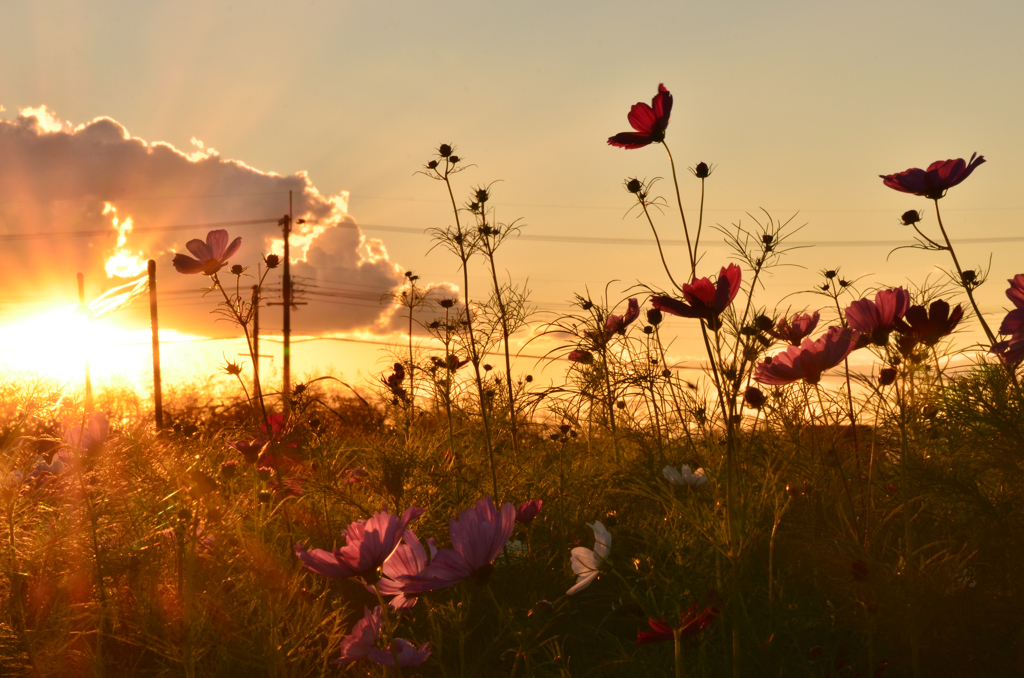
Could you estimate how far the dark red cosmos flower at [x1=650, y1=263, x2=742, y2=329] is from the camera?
43.1 inches

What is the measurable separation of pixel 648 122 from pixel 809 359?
0.70m

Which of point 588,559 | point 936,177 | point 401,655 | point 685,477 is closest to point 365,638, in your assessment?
point 401,655

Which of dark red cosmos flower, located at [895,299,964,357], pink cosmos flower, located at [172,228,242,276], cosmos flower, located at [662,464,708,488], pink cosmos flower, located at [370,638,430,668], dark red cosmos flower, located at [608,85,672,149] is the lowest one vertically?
pink cosmos flower, located at [370,638,430,668]

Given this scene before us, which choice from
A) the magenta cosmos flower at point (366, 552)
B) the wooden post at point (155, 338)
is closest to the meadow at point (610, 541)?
the magenta cosmos flower at point (366, 552)

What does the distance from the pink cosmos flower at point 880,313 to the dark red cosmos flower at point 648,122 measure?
0.60 metres

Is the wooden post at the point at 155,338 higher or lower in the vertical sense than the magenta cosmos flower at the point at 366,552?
higher

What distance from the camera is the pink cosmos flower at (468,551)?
0.96 metres

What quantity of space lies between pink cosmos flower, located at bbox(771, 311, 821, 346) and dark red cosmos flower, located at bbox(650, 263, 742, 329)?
564 mm

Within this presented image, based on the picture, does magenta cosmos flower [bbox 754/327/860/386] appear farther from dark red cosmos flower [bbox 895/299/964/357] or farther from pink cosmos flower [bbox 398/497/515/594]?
pink cosmos flower [bbox 398/497/515/594]

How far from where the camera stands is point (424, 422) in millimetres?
4207

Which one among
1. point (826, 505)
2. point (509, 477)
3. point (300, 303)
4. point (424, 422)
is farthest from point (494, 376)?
point (300, 303)

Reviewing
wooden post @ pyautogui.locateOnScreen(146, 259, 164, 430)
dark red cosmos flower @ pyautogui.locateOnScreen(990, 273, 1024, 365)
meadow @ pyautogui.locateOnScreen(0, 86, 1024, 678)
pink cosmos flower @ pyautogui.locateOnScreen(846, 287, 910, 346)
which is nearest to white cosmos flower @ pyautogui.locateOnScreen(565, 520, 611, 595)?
meadow @ pyautogui.locateOnScreen(0, 86, 1024, 678)

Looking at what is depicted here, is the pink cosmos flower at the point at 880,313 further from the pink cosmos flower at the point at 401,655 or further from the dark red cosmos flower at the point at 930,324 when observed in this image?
the pink cosmos flower at the point at 401,655

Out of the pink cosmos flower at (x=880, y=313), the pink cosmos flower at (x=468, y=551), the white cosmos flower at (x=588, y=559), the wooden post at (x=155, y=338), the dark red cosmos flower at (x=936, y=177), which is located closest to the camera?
the pink cosmos flower at (x=468, y=551)
